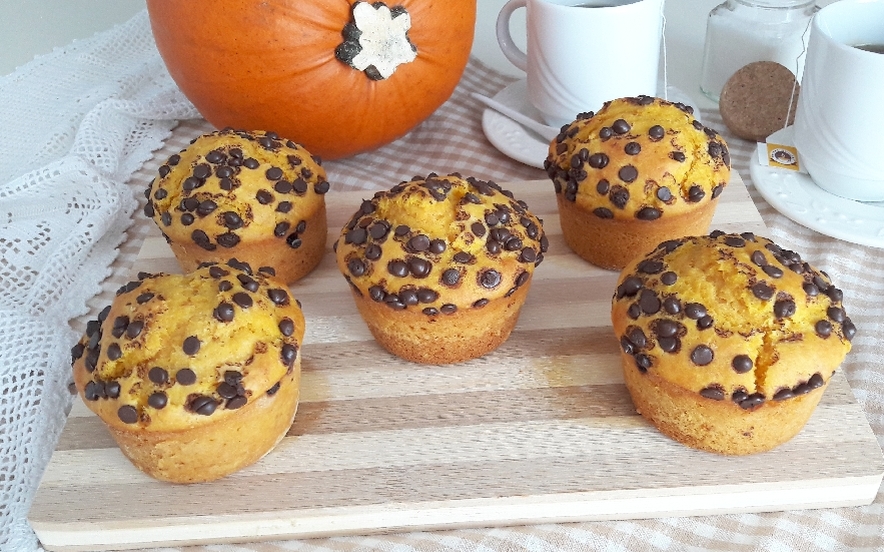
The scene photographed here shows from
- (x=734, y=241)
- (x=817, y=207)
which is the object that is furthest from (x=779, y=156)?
(x=734, y=241)

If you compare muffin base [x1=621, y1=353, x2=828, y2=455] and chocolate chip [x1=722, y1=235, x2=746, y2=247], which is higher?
chocolate chip [x1=722, y1=235, x2=746, y2=247]

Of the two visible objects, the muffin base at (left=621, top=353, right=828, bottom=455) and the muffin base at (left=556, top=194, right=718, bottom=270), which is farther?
the muffin base at (left=556, top=194, right=718, bottom=270)

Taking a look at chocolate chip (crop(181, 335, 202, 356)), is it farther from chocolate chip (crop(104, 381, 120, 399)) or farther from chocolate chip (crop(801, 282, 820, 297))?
chocolate chip (crop(801, 282, 820, 297))

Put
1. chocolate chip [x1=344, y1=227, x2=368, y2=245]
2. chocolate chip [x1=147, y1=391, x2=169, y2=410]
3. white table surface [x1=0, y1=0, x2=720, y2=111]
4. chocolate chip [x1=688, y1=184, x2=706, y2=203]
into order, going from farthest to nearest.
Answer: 1. white table surface [x1=0, y1=0, x2=720, y2=111]
2. chocolate chip [x1=688, y1=184, x2=706, y2=203]
3. chocolate chip [x1=344, y1=227, x2=368, y2=245]
4. chocolate chip [x1=147, y1=391, x2=169, y2=410]

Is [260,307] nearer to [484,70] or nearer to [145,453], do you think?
[145,453]

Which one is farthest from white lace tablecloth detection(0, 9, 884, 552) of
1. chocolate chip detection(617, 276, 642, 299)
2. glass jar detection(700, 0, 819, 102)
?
chocolate chip detection(617, 276, 642, 299)
